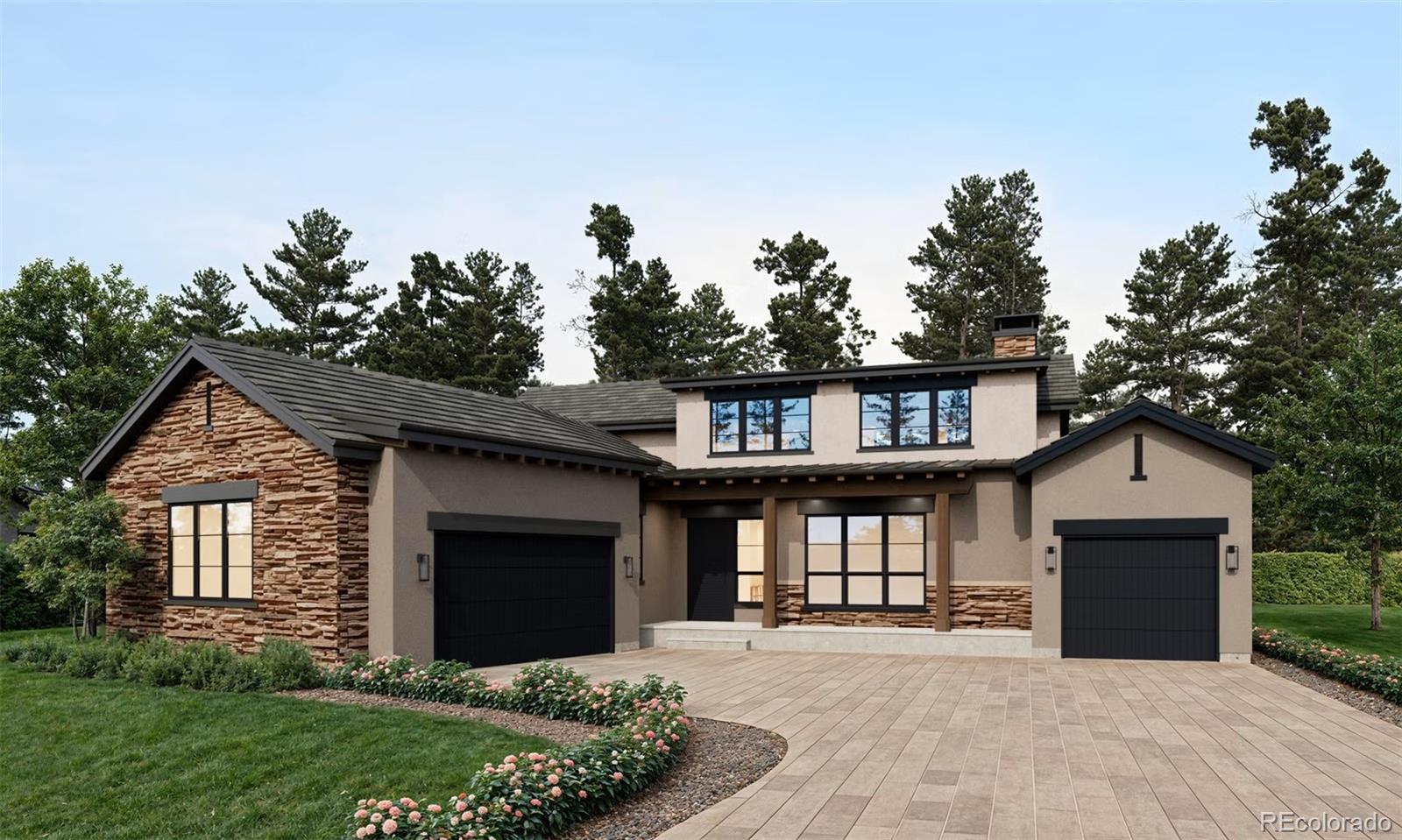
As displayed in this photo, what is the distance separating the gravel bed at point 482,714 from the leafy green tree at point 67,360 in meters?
14.8

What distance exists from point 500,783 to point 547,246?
4074 centimetres

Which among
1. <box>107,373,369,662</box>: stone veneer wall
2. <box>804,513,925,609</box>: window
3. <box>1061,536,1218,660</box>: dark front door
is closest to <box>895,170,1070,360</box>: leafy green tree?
<box>804,513,925,609</box>: window

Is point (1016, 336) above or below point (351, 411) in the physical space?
above

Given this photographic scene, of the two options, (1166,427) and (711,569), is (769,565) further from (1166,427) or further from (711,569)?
(1166,427)

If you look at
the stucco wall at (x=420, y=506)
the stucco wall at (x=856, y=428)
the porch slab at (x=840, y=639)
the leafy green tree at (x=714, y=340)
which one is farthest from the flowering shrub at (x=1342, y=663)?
the leafy green tree at (x=714, y=340)

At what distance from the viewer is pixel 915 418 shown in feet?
64.3

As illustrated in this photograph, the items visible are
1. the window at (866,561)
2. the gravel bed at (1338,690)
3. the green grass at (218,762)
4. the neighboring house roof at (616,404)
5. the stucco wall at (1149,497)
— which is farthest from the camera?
the neighboring house roof at (616,404)

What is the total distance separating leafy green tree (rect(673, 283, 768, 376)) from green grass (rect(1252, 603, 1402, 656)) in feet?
70.8

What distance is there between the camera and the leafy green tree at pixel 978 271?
41.5 metres

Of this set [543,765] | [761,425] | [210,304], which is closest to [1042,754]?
[543,765]

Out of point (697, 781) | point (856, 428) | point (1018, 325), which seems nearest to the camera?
point (697, 781)

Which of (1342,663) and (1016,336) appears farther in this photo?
(1016,336)

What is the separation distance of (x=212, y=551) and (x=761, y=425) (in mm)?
10808

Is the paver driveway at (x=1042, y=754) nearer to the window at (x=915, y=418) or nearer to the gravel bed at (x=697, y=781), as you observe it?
the gravel bed at (x=697, y=781)
